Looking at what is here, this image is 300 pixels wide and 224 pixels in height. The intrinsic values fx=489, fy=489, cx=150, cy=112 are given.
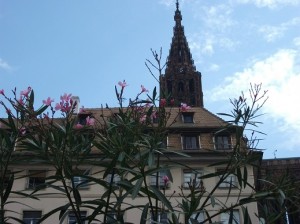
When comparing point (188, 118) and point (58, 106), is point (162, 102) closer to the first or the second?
point (58, 106)

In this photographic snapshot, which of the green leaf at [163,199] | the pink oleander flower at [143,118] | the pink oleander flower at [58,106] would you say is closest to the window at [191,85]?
the pink oleander flower at [143,118]

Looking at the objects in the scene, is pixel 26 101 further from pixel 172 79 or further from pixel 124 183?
pixel 172 79

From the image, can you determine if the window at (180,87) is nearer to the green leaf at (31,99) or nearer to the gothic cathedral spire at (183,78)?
the gothic cathedral spire at (183,78)

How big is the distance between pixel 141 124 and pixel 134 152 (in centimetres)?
35

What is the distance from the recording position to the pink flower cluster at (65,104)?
558 centimetres

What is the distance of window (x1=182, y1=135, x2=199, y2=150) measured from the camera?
21661mm

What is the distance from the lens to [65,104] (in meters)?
5.59

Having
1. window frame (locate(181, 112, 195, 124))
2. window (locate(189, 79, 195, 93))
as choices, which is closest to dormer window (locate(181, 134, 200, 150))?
window frame (locate(181, 112, 195, 124))

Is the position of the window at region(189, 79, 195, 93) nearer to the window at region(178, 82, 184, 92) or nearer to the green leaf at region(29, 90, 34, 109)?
the window at region(178, 82, 184, 92)

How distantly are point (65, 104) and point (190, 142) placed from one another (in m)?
16.6

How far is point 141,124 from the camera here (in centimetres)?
592

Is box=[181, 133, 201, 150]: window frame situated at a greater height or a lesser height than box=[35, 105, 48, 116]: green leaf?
greater

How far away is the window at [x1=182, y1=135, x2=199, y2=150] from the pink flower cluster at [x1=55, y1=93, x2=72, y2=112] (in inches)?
637

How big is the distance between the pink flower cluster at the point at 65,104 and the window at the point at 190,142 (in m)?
16.2
